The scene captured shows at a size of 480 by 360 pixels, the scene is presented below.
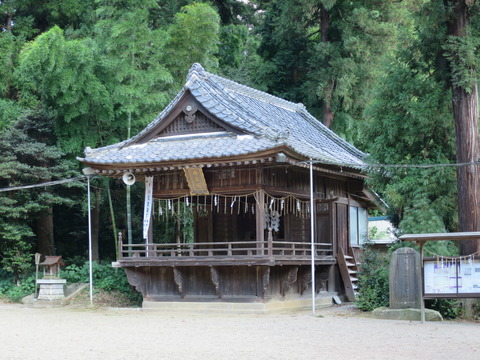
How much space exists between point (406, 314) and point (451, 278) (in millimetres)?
1729

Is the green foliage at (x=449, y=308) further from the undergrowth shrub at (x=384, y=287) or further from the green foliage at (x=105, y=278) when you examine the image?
the green foliage at (x=105, y=278)

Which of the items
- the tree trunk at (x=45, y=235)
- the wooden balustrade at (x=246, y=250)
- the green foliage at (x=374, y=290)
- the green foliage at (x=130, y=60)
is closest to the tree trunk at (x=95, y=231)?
the tree trunk at (x=45, y=235)

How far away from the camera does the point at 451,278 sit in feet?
48.1

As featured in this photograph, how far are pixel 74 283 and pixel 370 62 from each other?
1625cm

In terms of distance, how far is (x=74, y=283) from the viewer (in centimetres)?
2284

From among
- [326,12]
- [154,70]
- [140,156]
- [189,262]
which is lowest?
[189,262]

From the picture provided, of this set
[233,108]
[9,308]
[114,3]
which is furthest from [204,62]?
[9,308]

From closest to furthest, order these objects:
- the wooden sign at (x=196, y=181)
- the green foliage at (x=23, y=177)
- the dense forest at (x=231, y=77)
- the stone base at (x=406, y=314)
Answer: the stone base at (x=406, y=314)
the dense forest at (x=231, y=77)
the wooden sign at (x=196, y=181)
the green foliage at (x=23, y=177)

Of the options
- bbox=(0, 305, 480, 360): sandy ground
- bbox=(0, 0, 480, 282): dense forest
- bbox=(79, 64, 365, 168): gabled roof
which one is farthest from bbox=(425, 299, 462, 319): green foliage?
bbox=(79, 64, 365, 168): gabled roof

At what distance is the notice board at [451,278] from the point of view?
567 inches

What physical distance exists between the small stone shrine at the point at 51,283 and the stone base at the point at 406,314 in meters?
10.3

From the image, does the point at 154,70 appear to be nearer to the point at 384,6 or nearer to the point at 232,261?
the point at 232,261

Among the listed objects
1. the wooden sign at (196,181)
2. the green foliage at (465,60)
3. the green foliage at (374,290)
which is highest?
the green foliage at (465,60)

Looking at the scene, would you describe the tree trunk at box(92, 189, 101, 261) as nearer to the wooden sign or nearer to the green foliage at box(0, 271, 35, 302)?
the green foliage at box(0, 271, 35, 302)
